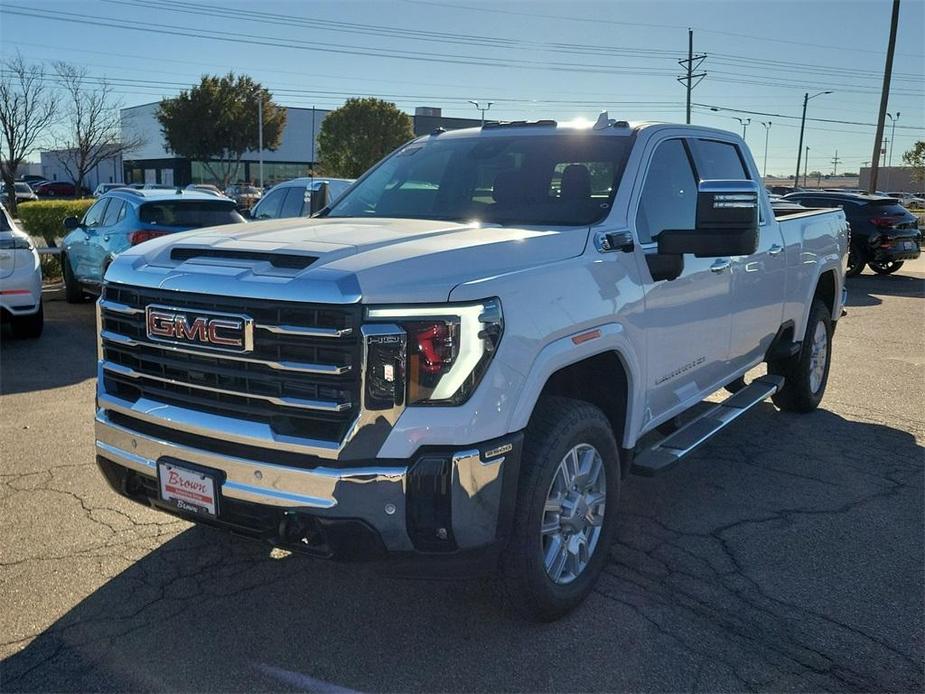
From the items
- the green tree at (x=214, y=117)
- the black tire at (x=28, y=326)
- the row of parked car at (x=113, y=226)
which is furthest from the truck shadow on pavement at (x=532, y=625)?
the green tree at (x=214, y=117)

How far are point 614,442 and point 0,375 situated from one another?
6.28 metres

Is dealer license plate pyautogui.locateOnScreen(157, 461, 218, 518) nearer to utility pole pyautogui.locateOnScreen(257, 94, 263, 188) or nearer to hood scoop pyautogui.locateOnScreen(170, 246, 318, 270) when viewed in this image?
hood scoop pyautogui.locateOnScreen(170, 246, 318, 270)

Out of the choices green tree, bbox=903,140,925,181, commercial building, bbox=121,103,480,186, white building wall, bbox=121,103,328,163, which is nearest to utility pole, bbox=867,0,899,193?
green tree, bbox=903,140,925,181

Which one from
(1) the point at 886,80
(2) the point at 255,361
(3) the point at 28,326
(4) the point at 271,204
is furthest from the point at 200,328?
(1) the point at 886,80

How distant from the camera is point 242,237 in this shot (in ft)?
11.5

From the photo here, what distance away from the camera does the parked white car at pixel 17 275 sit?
8719 millimetres

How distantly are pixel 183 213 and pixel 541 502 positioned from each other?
8.91 meters

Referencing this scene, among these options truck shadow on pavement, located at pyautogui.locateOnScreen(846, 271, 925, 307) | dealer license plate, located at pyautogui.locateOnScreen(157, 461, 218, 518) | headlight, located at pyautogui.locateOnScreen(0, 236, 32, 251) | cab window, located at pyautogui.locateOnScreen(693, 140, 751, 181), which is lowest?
truck shadow on pavement, located at pyautogui.locateOnScreen(846, 271, 925, 307)

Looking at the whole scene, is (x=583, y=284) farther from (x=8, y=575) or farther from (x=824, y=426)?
(x=824, y=426)

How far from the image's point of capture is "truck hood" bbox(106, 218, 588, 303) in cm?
287

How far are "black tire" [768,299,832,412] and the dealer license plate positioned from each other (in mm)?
4709

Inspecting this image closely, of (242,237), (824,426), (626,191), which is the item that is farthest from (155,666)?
(824,426)

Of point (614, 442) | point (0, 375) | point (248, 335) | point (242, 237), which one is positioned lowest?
point (0, 375)

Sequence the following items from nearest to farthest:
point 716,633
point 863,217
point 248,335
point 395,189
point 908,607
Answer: point 248,335 → point 716,633 → point 908,607 → point 395,189 → point 863,217
